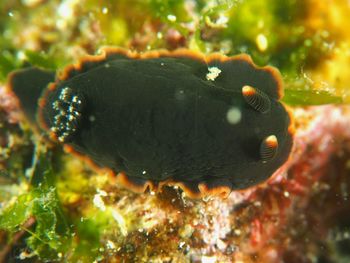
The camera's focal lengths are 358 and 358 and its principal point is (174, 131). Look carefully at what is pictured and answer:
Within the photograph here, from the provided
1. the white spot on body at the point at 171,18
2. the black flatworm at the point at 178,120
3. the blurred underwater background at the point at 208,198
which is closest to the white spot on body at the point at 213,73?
the black flatworm at the point at 178,120

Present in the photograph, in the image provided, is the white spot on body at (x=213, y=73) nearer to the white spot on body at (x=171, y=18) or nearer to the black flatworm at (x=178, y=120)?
the black flatworm at (x=178, y=120)

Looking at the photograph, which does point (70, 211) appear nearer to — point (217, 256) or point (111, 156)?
point (111, 156)

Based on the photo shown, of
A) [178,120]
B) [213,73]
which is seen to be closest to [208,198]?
[178,120]

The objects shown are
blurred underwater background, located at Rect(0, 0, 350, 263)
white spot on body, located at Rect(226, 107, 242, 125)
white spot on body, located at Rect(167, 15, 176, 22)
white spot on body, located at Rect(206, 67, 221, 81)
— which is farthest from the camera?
white spot on body, located at Rect(167, 15, 176, 22)

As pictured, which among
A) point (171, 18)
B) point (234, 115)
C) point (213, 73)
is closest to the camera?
point (234, 115)

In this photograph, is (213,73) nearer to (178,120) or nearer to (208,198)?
(178,120)

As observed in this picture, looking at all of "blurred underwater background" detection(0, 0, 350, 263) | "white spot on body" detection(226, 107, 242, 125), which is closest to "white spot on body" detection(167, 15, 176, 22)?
"blurred underwater background" detection(0, 0, 350, 263)

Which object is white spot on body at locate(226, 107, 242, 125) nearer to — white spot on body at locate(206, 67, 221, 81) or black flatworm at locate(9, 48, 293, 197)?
black flatworm at locate(9, 48, 293, 197)
